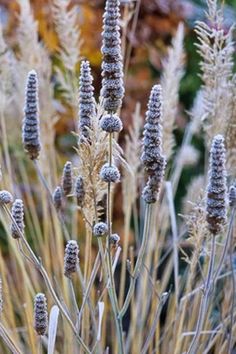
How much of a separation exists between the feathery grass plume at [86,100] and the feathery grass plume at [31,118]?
8 cm

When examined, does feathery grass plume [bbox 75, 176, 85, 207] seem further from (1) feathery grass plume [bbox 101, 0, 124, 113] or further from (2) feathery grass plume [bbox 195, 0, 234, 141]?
(2) feathery grass plume [bbox 195, 0, 234, 141]

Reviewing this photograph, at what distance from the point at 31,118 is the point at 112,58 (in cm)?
19

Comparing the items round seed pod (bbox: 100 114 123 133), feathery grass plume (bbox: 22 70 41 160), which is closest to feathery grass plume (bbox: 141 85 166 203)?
round seed pod (bbox: 100 114 123 133)

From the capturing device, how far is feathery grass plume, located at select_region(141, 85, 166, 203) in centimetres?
77

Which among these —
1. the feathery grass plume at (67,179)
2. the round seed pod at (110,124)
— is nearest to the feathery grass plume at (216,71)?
the feathery grass plume at (67,179)

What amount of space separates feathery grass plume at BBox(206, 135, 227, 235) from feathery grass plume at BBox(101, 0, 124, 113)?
126 mm

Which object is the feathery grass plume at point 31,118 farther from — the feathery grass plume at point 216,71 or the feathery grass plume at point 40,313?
the feathery grass plume at point 216,71

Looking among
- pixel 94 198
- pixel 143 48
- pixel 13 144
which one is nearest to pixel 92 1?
pixel 143 48

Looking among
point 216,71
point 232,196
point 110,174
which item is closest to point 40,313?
point 110,174

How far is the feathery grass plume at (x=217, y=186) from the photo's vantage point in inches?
28.8

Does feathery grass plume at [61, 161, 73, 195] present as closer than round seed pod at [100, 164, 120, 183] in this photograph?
No

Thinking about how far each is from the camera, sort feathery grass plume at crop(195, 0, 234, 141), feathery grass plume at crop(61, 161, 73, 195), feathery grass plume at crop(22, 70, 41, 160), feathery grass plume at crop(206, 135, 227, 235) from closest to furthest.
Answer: feathery grass plume at crop(206, 135, 227, 235) → feathery grass plume at crop(22, 70, 41, 160) → feathery grass plume at crop(61, 161, 73, 195) → feathery grass plume at crop(195, 0, 234, 141)

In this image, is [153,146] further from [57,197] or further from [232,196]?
[57,197]

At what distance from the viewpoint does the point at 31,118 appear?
0.90 m
